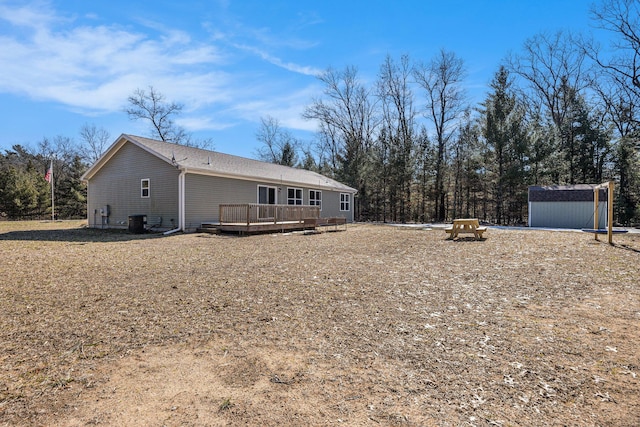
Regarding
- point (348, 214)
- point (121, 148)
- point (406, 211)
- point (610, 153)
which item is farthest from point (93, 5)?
point (610, 153)

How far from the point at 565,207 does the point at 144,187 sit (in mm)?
20774

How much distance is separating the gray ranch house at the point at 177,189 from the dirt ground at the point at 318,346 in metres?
7.58

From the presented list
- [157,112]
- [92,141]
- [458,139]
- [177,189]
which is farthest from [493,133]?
[92,141]

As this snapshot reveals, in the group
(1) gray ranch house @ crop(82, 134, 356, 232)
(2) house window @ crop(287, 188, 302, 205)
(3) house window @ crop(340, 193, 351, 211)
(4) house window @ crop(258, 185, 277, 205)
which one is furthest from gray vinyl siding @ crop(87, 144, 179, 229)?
(3) house window @ crop(340, 193, 351, 211)

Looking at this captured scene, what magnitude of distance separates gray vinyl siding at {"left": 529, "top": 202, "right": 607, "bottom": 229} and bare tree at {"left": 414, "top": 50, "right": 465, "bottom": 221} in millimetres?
9604

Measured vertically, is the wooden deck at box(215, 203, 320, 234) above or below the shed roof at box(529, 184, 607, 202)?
below

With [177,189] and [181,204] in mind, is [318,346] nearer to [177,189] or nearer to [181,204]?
[181,204]

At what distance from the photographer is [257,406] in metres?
2.29

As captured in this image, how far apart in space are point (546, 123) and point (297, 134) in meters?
24.5

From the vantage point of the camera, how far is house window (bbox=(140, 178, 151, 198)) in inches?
605

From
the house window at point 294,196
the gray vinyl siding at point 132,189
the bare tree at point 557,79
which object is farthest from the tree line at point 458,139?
the gray vinyl siding at point 132,189

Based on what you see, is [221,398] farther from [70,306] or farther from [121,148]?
[121,148]

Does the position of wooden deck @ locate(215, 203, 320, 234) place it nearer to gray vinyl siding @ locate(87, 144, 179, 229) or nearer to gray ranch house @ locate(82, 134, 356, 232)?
gray ranch house @ locate(82, 134, 356, 232)

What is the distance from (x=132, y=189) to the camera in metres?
15.9
